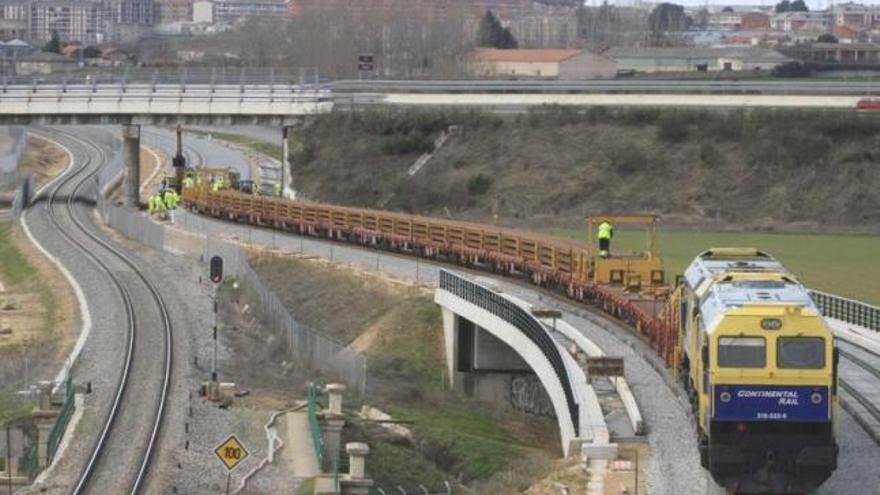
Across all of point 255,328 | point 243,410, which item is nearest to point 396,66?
point 255,328

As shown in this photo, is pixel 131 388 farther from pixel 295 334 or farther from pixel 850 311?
pixel 850 311

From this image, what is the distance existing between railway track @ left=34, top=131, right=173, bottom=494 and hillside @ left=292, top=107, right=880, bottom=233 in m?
17.7

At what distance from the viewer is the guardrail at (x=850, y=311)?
145 ft

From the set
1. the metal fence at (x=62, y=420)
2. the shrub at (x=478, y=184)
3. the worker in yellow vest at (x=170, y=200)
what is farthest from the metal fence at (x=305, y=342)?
the shrub at (x=478, y=184)

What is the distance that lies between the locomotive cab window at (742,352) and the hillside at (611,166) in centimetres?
5097

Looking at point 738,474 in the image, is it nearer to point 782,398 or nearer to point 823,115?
point 782,398

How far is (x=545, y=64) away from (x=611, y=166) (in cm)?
6730

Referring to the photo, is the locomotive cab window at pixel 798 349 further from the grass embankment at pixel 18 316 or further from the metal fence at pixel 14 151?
the metal fence at pixel 14 151

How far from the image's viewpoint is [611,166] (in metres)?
86.6

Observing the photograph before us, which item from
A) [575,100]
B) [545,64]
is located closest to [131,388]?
[575,100]

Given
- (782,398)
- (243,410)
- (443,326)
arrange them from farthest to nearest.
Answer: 1. (443,326)
2. (243,410)
3. (782,398)

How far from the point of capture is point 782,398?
25859 millimetres

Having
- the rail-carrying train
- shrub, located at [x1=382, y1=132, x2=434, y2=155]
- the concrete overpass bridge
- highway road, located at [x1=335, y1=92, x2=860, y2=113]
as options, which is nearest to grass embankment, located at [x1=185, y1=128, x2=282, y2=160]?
→ highway road, located at [x1=335, y1=92, x2=860, y2=113]

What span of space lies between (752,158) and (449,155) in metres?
15.0
